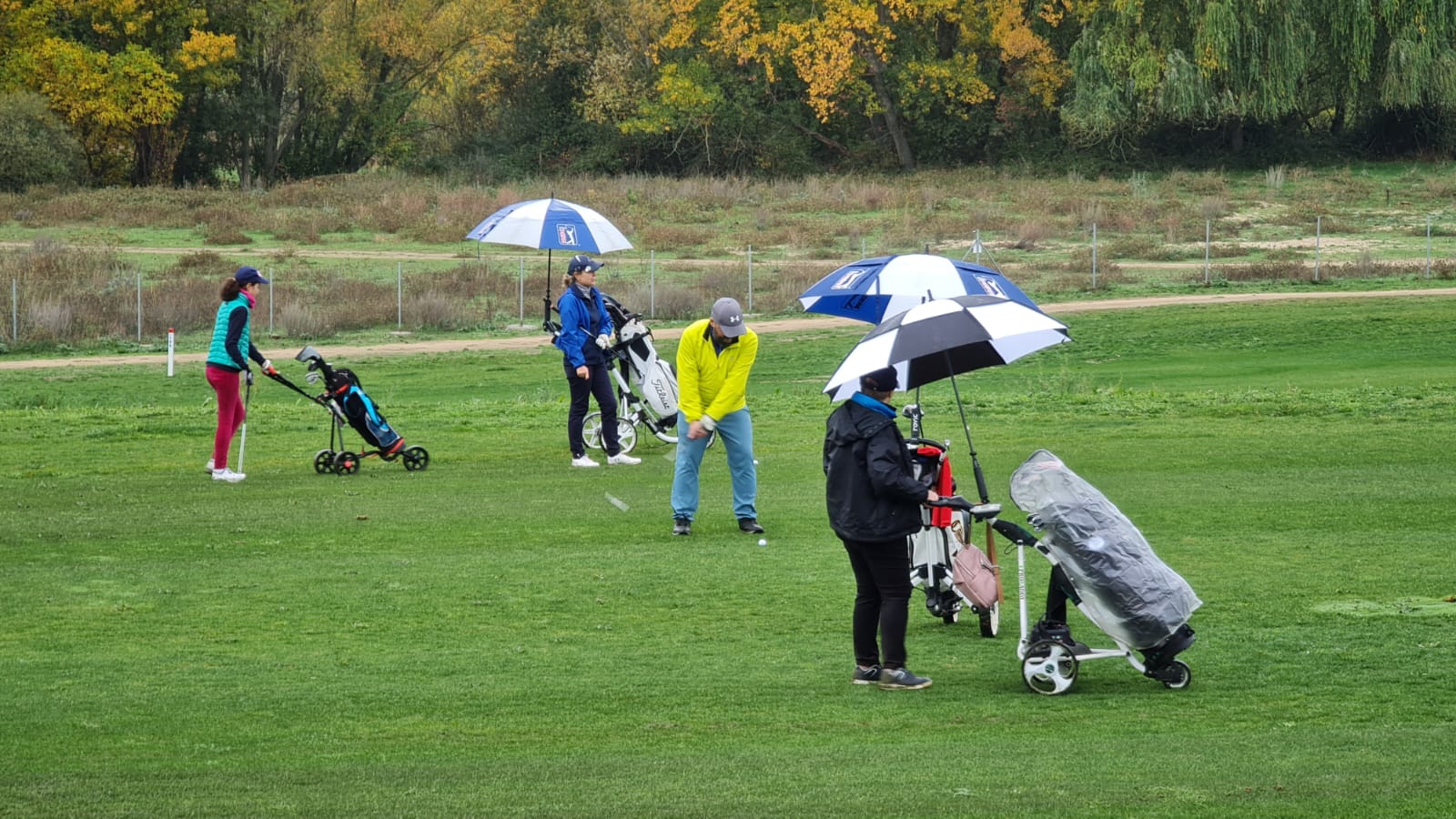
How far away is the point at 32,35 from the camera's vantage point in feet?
204

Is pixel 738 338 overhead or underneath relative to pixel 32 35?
underneath

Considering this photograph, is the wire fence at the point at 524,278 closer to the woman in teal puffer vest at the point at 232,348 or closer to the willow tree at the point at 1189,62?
the willow tree at the point at 1189,62

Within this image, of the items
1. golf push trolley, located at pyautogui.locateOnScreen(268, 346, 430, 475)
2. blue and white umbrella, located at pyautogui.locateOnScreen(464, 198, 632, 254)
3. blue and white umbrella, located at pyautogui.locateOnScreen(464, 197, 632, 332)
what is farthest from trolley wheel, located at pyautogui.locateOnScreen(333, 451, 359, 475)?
blue and white umbrella, located at pyautogui.locateOnScreen(464, 198, 632, 254)

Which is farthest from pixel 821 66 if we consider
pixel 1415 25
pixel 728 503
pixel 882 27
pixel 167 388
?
pixel 728 503

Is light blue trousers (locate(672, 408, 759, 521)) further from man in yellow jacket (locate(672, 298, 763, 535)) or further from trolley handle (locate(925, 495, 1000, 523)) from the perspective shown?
trolley handle (locate(925, 495, 1000, 523))

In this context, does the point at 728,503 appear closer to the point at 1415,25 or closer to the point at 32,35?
the point at 1415,25

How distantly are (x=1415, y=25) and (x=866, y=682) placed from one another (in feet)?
163

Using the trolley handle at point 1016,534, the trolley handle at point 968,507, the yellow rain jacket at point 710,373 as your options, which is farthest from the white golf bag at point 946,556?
the yellow rain jacket at point 710,373

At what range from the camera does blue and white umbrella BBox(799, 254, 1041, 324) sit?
12.2 metres

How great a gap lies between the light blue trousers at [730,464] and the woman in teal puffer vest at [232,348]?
14.9 feet

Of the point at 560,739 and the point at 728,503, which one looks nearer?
the point at 560,739

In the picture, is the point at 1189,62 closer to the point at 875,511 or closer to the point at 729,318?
the point at 729,318

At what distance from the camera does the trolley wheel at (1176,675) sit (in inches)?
329

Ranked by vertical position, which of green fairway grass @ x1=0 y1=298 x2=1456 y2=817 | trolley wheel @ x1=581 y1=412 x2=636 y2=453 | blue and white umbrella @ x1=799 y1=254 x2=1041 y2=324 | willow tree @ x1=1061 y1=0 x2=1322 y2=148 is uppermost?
willow tree @ x1=1061 y1=0 x2=1322 y2=148
